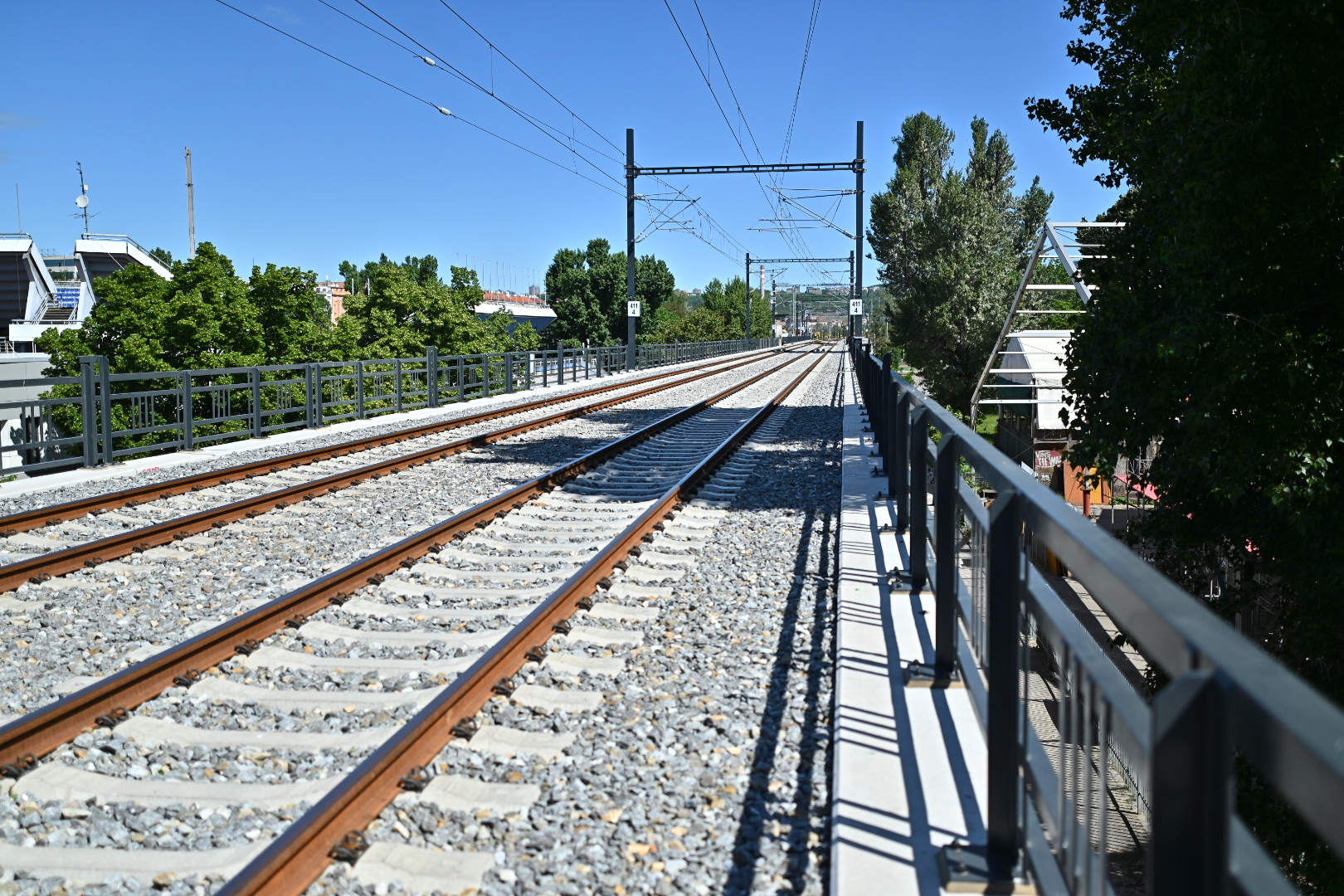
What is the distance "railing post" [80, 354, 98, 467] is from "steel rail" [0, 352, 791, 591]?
10.9ft

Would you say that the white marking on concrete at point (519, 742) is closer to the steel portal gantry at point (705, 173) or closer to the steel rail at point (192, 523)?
the steel rail at point (192, 523)

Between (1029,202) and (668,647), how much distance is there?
5223 cm

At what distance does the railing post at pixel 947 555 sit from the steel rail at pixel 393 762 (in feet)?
6.80

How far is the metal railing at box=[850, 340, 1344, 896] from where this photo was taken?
1354 millimetres

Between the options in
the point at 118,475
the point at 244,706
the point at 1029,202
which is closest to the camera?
the point at 244,706

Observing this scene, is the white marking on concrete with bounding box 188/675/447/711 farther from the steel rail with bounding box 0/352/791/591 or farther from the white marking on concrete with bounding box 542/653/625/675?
the steel rail with bounding box 0/352/791/591

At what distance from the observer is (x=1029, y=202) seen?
5309 cm

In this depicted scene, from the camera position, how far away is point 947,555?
499 centimetres

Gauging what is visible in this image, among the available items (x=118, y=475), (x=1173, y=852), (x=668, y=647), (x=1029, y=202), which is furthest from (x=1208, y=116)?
(x=1029, y=202)

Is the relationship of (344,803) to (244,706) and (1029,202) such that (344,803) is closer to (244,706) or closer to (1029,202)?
(244,706)

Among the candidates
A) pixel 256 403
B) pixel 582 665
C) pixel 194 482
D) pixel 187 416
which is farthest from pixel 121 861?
pixel 256 403

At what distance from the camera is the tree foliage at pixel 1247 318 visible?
8.30 meters

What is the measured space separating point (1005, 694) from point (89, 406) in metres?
12.6


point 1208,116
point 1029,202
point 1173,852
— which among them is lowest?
point 1173,852
